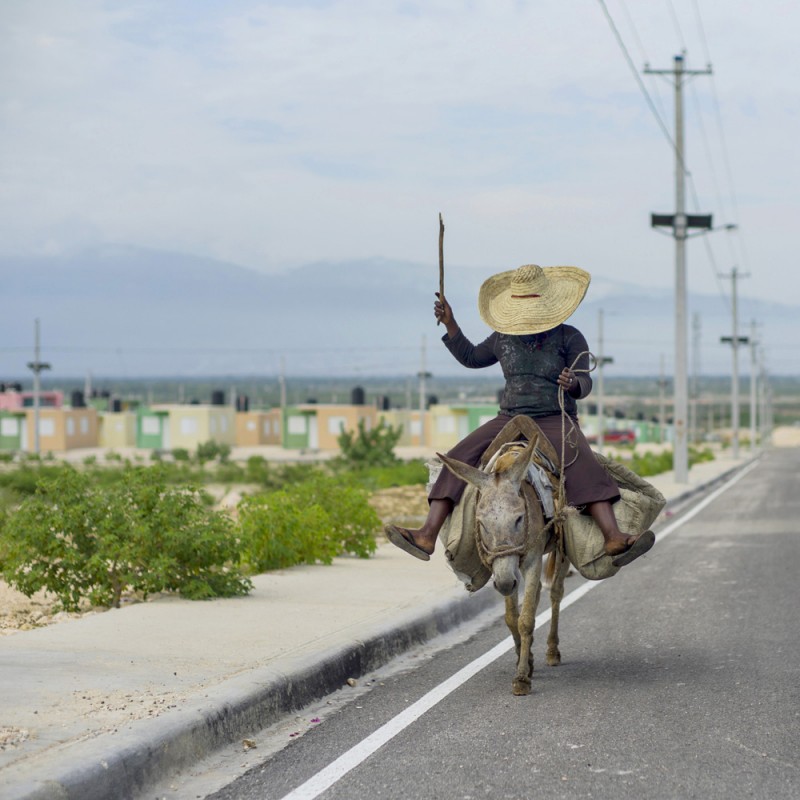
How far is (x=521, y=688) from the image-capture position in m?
8.27

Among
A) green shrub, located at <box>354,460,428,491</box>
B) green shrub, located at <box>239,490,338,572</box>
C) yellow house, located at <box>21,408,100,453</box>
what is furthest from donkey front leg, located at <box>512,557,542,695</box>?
yellow house, located at <box>21,408,100,453</box>

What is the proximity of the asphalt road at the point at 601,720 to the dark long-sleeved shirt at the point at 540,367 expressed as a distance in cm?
182

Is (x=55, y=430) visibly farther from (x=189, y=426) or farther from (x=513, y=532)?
(x=513, y=532)

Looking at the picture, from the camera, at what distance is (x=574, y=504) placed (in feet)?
29.0

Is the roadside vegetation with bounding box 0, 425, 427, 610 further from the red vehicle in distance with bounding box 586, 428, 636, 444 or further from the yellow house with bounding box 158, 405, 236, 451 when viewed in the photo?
the red vehicle in distance with bounding box 586, 428, 636, 444

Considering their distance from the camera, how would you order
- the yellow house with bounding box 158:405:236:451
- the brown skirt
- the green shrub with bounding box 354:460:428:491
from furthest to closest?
the yellow house with bounding box 158:405:236:451, the green shrub with bounding box 354:460:428:491, the brown skirt

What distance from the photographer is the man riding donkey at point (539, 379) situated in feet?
28.7

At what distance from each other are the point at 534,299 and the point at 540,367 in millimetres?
481

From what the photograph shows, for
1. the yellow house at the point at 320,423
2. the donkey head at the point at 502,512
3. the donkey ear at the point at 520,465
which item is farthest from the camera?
the yellow house at the point at 320,423

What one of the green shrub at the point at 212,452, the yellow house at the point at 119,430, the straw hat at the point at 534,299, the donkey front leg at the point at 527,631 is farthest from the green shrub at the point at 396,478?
the yellow house at the point at 119,430

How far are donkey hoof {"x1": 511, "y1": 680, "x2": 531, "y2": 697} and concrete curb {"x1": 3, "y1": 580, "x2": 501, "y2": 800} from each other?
122cm

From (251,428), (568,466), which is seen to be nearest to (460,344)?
(568,466)

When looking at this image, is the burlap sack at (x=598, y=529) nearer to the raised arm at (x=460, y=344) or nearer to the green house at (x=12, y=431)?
the raised arm at (x=460, y=344)

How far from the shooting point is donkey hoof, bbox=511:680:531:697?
8258 millimetres
